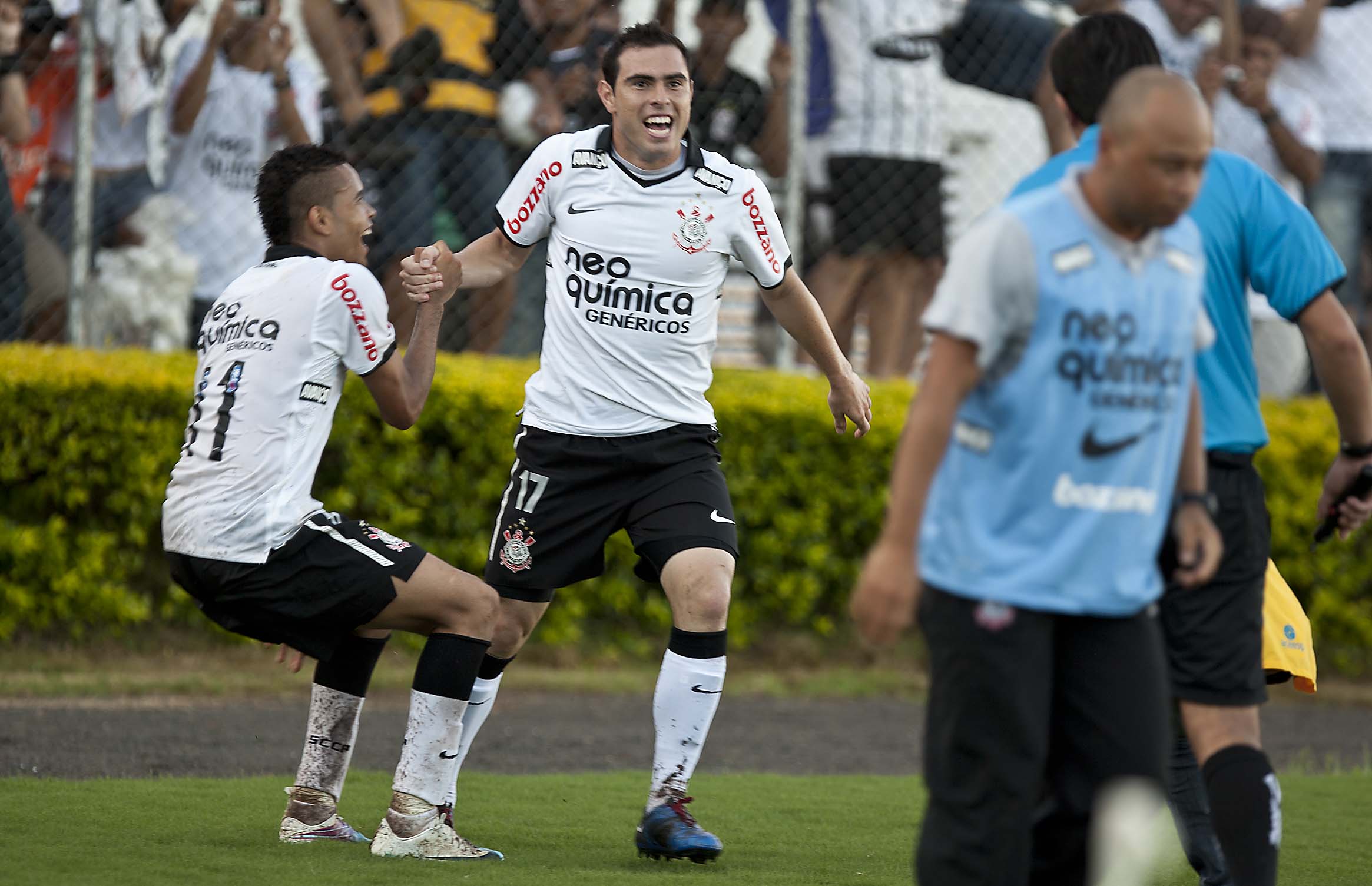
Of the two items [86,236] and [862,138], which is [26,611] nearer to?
[86,236]

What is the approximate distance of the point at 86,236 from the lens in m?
8.54

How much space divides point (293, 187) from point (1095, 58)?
241 cm

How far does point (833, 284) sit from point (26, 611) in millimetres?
4660

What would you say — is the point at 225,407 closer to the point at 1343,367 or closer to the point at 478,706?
the point at 478,706

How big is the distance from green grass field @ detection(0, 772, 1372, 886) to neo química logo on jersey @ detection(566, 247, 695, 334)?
5.51 feet

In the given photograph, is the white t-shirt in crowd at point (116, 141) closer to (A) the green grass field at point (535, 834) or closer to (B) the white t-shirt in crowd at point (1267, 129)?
(A) the green grass field at point (535, 834)

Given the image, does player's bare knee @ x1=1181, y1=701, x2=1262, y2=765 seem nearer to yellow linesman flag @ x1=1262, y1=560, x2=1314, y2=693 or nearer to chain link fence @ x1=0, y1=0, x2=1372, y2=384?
yellow linesman flag @ x1=1262, y1=560, x2=1314, y2=693

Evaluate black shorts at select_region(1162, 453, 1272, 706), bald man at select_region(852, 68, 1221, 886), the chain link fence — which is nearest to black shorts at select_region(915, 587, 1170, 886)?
bald man at select_region(852, 68, 1221, 886)

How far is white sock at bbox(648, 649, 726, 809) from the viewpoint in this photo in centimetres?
508

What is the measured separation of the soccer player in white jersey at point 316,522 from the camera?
4750 mm

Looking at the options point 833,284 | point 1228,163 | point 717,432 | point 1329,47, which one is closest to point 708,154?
point 717,432

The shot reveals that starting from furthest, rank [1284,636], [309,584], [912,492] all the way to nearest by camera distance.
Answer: [309,584] → [1284,636] → [912,492]

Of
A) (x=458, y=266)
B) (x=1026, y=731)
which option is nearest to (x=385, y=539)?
(x=458, y=266)

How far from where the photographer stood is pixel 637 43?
549 centimetres
